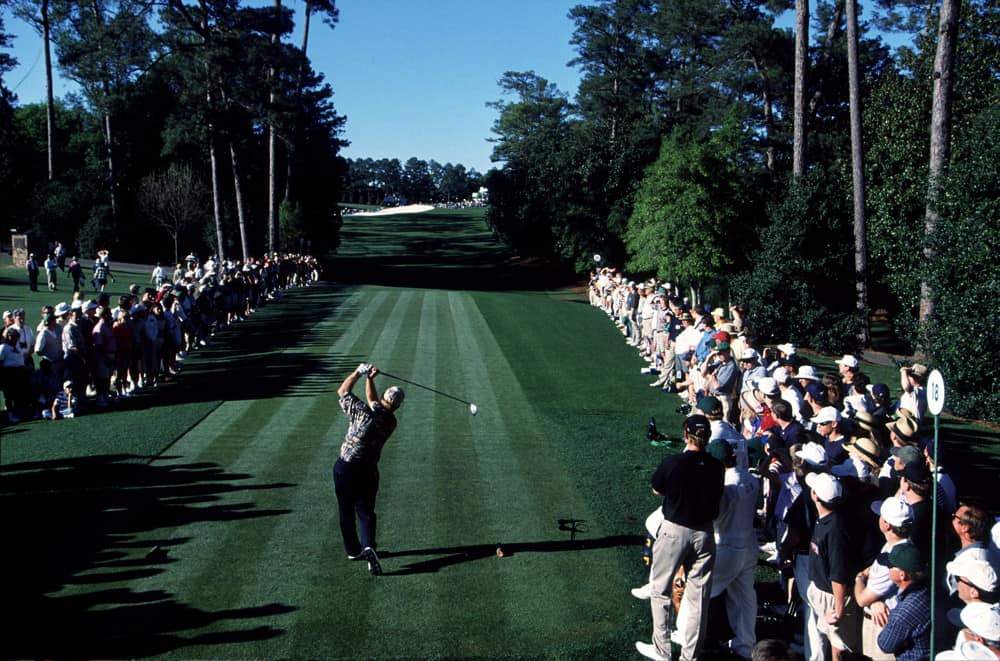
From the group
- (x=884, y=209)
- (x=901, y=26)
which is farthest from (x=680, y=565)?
(x=901, y=26)

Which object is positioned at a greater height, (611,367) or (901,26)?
(901,26)

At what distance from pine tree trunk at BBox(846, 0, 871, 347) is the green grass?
42.3ft

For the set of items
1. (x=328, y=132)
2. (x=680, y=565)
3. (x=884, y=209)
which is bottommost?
(x=680, y=565)

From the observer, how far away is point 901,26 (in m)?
45.1

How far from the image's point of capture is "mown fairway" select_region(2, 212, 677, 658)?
7.03m

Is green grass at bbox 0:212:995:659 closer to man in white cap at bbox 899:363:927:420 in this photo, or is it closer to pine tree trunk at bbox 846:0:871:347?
man in white cap at bbox 899:363:927:420

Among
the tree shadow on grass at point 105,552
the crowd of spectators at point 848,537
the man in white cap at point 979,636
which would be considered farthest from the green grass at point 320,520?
the man in white cap at point 979,636

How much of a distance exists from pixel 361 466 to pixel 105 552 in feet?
9.13

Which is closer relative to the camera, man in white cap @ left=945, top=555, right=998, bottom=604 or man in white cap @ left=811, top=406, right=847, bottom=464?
man in white cap @ left=945, top=555, right=998, bottom=604

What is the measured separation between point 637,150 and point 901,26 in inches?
599

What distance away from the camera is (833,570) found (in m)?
6.21

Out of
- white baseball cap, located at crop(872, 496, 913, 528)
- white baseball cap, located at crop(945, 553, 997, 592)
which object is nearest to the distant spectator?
white baseball cap, located at crop(872, 496, 913, 528)

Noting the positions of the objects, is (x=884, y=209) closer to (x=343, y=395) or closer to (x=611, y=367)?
(x=611, y=367)

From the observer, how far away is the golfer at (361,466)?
823 cm
